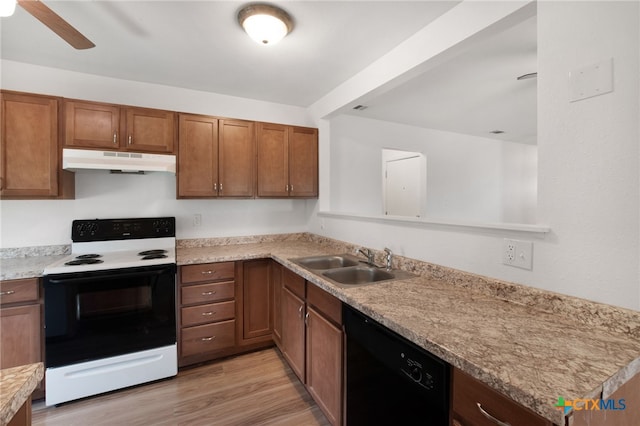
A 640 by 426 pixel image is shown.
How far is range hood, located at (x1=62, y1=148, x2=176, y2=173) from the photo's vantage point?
2059 millimetres

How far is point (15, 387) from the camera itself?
592 mm

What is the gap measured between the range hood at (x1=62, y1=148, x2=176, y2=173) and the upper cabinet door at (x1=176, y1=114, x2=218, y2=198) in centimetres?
13

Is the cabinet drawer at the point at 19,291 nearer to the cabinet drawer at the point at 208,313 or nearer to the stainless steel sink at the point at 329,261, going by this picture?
the cabinet drawer at the point at 208,313

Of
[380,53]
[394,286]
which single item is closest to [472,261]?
[394,286]

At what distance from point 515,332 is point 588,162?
2.27ft

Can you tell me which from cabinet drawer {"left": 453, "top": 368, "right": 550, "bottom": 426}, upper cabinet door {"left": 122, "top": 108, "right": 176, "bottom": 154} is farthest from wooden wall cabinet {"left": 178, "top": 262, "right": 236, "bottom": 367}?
cabinet drawer {"left": 453, "top": 368, "right": 550, "bottom": 426}

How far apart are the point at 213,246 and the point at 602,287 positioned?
2819 millimetres

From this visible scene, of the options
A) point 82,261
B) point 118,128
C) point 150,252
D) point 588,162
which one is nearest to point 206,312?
point 150,252

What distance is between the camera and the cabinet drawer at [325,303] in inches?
59.2

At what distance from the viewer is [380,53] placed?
2025 millimetres

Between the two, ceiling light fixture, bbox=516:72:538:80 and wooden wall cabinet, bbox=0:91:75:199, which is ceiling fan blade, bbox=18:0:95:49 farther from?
ceiling light fixture, bbox=516:72:538:80

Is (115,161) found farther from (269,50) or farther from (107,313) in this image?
(269,50)

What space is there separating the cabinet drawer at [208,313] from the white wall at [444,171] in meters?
1.49

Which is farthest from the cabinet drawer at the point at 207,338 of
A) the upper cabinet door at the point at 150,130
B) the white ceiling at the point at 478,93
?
the white ceiling at the point at 478,93
